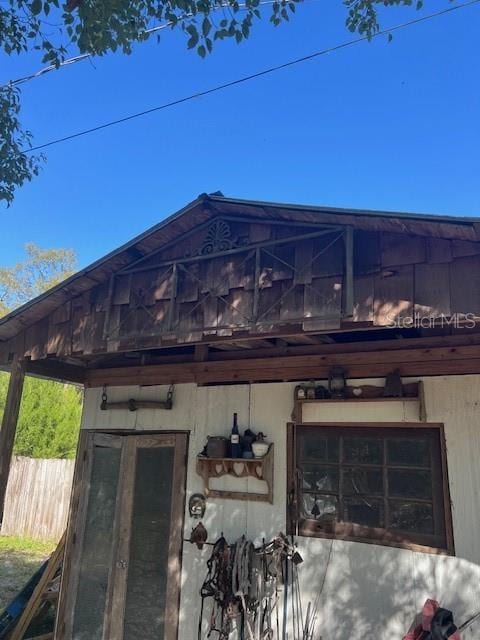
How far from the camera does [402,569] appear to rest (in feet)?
9.95

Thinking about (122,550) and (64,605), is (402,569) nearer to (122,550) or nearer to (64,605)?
(122,550)

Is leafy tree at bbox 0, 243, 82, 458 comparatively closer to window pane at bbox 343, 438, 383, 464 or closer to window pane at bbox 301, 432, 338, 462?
window pane at bbox 301, 432, 338, 462

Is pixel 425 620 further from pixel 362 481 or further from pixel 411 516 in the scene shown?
pixel 362 481

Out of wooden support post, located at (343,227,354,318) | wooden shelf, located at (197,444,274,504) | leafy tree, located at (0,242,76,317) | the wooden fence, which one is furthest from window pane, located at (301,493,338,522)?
leafy tree, located at (0,242,76,317)

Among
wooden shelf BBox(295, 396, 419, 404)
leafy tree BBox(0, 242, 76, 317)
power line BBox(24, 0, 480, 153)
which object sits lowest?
wooden shelf BBox(295, 396, 419, 404)

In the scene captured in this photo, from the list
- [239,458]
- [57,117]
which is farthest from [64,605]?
[57,117]

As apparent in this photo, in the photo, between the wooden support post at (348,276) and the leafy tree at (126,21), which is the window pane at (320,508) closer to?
the wooden support post at (348,276)

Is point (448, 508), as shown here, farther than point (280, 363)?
No

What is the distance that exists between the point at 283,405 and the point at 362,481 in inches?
33.2

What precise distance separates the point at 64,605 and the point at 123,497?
1247mm

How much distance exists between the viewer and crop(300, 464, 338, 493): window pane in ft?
11.4

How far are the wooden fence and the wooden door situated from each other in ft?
21.0

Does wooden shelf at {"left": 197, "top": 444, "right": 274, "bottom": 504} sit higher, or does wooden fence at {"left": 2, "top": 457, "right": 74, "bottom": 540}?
wooden shelf at {"left": 197, "top": 444, "right": 274, "bottom": 504}

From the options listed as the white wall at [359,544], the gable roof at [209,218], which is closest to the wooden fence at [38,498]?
the gable roof at [209,218]
